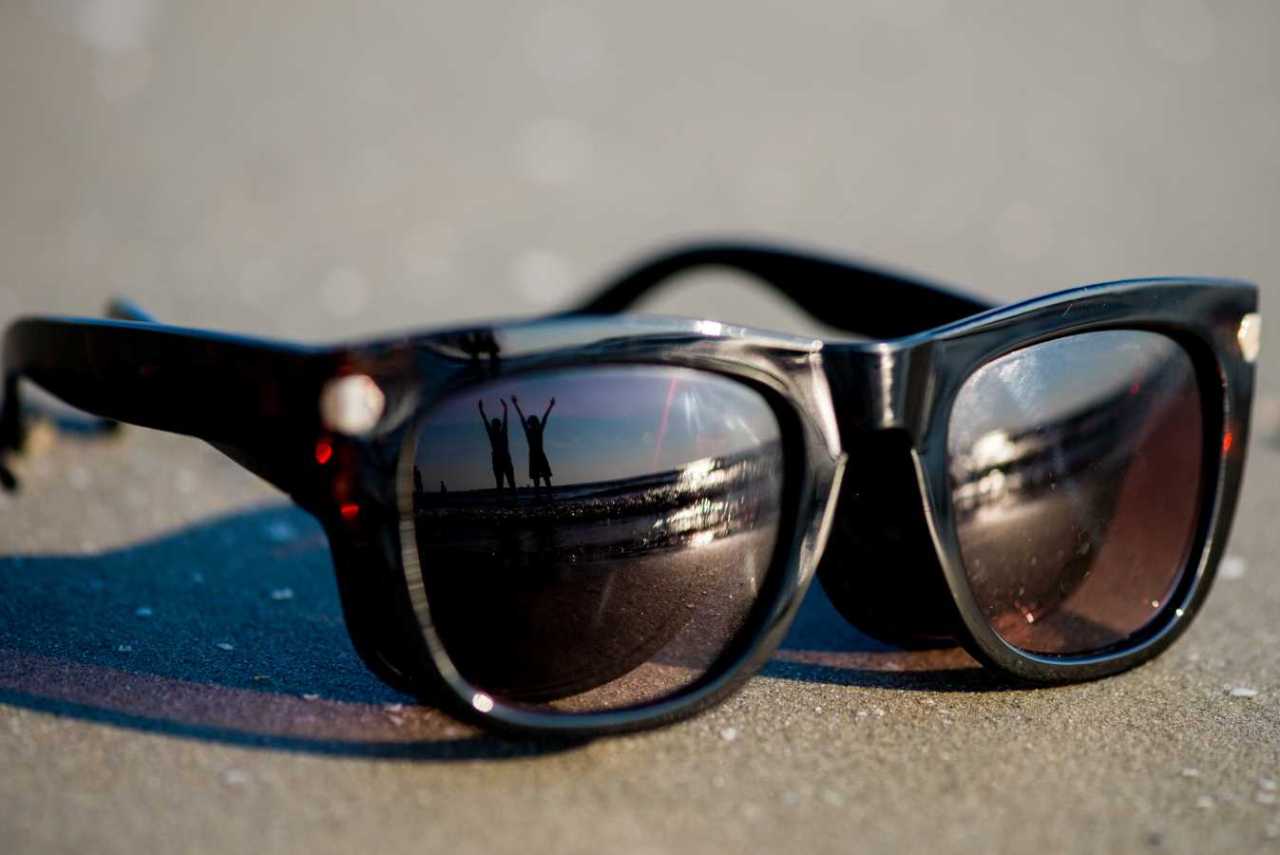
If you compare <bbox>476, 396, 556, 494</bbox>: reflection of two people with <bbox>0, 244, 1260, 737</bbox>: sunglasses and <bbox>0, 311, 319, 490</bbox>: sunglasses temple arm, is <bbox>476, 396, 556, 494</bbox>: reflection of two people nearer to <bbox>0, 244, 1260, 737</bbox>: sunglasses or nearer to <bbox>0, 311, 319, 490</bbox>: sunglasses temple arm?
<bbox>0, 244, 1260, 737</bbox>: sunglasses

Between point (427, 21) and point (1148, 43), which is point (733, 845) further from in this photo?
point (1148, 43)

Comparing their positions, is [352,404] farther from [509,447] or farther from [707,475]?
[707,475]

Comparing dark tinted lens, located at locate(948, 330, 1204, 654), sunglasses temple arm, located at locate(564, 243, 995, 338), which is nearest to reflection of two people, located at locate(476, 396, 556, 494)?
dark tinted lens, located at locate(948, 330, 1204, 654)

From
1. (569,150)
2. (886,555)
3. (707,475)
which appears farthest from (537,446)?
(569,150)

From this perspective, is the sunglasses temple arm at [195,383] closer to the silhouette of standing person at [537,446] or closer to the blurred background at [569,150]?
the silhouette of standing person at [537,446]

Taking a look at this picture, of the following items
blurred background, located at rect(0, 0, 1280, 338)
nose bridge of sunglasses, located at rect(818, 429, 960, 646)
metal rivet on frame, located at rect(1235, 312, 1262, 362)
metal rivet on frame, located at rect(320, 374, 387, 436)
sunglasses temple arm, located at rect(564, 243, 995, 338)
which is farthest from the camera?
blurred background, located at rect(0, 0, 1280, 338)

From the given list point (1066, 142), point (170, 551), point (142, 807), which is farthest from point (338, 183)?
point (142, 807)
